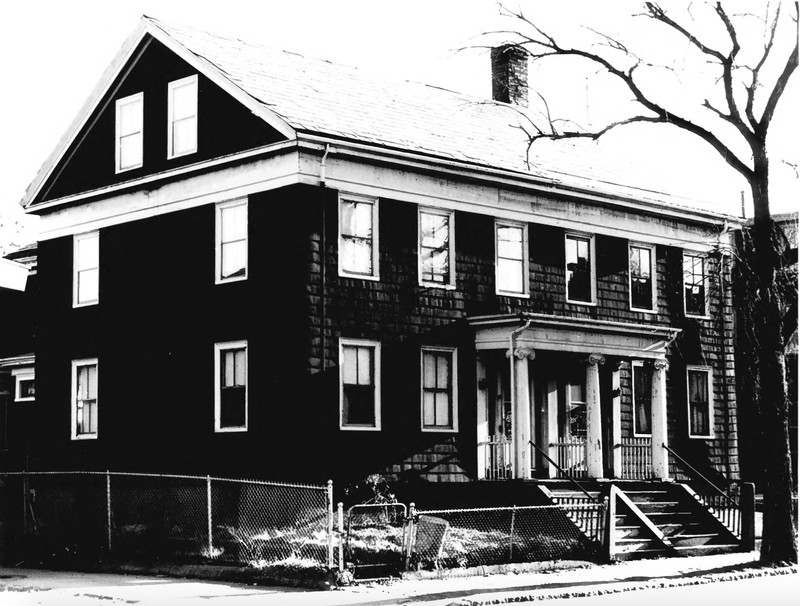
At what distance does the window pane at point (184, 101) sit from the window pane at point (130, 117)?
112 cm

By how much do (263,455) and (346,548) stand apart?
4982 millimetres

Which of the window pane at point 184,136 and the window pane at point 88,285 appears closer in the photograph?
the window pane at point 184,136

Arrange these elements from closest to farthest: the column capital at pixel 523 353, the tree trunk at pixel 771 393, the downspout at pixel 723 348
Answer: the tree trunk at pixel 771 393
the column capital at pixel 523 353
the downspout at pixel 723 348

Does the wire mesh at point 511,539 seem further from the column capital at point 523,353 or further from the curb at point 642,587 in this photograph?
the column capital at point 523,353

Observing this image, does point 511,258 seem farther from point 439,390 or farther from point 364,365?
point 364,365

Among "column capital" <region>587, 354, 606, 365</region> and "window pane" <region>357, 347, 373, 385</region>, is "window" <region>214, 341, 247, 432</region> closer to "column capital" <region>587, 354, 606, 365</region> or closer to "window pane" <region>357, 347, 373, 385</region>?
"window pane" <region>357, 347, 373, 385</region>

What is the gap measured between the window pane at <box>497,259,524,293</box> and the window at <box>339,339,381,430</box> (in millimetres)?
3613

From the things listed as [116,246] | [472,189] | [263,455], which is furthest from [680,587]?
[116,246]

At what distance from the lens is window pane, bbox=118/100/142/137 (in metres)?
26.3

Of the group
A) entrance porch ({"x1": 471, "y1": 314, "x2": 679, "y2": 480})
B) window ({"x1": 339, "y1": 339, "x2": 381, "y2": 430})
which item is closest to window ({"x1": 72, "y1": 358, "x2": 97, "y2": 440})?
window ({"x1": 339, "y1": 339, "x2": 381, "y2": 430})

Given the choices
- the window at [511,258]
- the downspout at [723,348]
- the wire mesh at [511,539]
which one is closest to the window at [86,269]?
the window at [511,258]

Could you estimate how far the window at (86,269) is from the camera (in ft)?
89.2

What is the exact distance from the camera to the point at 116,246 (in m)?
26.6

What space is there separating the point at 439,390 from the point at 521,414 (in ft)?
5.97
